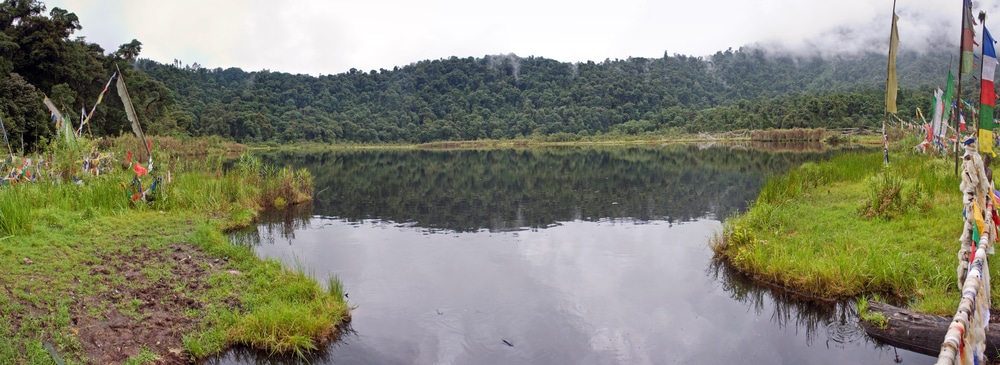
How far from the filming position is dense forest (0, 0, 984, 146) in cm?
3284

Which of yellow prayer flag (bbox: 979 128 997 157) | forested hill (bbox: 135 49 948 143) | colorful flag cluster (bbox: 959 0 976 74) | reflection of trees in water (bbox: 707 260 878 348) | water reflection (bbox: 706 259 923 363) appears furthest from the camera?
forested hill (bbox: 135 49 948 143)

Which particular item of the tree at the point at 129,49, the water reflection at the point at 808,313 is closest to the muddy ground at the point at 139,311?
the water reflection at the point at 808,313

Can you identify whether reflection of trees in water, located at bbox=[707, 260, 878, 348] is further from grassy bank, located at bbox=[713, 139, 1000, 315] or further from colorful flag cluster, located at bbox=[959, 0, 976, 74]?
colorful flag cluster, located at bbox=[959, 0, 976, 74]

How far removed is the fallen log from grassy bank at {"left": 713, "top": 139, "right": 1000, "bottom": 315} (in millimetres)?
427

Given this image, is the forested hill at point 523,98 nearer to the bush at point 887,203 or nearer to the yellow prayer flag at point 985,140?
the bush at point 887,203

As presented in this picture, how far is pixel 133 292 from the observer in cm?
692

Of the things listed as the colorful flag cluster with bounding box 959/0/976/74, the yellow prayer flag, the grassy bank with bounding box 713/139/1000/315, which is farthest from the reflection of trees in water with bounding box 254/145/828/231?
the yellow prayer flag

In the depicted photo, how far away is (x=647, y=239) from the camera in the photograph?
12.9 meters

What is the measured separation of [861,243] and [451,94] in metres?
117

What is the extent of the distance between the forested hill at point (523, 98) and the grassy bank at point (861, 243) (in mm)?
60331

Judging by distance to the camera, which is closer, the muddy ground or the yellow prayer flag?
the yellow prayer flag

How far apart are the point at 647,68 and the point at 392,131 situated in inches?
2876

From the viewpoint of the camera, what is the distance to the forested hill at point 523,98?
8169 centimetres

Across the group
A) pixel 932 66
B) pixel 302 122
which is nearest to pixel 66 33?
pixel 302 122
